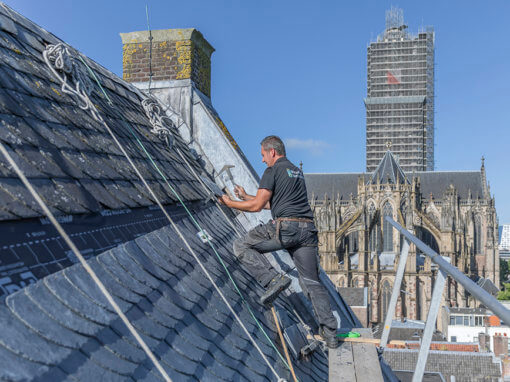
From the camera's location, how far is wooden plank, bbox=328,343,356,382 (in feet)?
10.9

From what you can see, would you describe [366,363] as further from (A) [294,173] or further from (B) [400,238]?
(B) [400,238]

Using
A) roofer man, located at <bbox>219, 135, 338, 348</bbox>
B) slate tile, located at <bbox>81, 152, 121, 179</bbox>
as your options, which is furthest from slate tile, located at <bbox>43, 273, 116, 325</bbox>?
roofer man, located at <bbox>219, 135, 338, 348</bbox>

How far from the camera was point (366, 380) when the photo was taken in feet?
10.7

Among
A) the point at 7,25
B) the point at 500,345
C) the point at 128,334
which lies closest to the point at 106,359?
the point at 128,334

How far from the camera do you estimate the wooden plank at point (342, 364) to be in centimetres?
334

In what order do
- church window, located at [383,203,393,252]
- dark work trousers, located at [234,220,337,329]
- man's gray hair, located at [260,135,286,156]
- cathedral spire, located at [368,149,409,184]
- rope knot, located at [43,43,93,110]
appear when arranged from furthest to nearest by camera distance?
1. cathedral spire, located at [368,149,409,184]
2. church window, located at [383,203,393,252]
3. man's gray hair, located at [260,135,286,156]
4. dark work trousers, located at [234,220,337,329]
5. rope knot, located at [43,43,93,110]

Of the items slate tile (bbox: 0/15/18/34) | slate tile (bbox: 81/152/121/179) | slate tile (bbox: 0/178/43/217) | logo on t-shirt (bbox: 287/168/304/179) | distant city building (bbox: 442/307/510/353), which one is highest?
slate tile (bbox: 0/15/18/34)

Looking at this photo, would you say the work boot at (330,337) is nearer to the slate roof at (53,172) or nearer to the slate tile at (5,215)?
the slate roof at (53,172)

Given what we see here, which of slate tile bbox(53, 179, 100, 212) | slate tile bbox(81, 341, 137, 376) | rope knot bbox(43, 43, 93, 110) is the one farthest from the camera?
rope knot bbox(43, 43, 93, 110)

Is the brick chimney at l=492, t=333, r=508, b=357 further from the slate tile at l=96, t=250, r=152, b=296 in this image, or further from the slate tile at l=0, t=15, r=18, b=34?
the slate tile at l=0, t=15, r=18, b=34

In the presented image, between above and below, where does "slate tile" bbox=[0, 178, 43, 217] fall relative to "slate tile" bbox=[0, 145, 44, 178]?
below

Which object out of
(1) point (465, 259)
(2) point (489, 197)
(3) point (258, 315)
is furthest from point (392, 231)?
(3) point (258, 315)

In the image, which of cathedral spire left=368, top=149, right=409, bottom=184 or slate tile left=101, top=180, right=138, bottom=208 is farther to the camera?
cathedral spire left=368, top=149, right=409, bottom=184

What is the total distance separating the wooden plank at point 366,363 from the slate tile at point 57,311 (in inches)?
84.4
